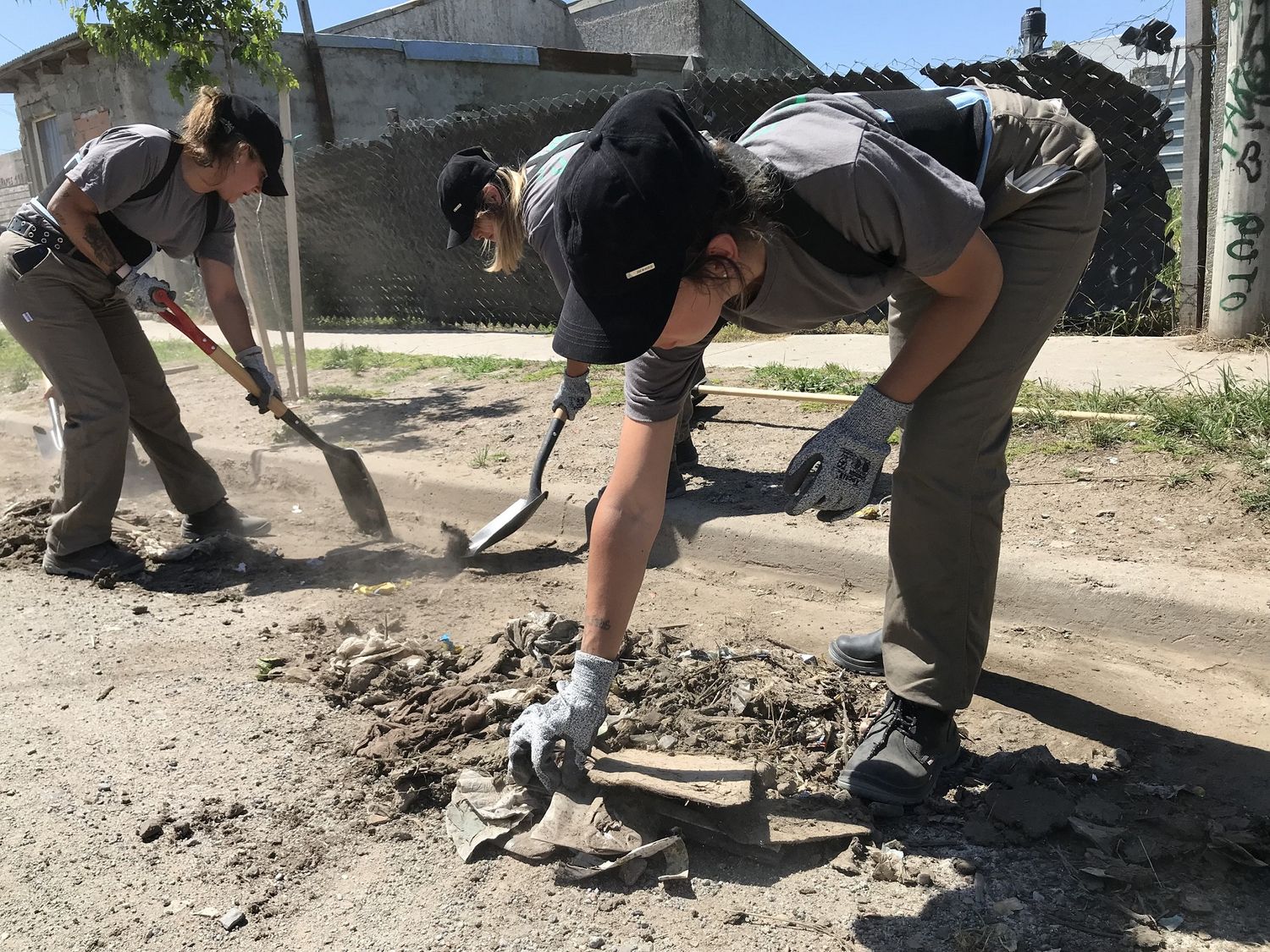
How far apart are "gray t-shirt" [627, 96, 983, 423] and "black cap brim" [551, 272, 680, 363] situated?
0.96 feet

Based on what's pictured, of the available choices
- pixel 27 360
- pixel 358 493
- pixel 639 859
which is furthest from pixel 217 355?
pixel 27 360

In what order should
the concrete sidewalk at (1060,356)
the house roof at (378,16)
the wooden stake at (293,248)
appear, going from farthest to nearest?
the house roof at (378,16)
the wooden stake at (293,248)
the concrete sidewalk at (1060,356)

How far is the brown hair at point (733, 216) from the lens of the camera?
1658 mm

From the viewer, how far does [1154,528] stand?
3.27 m

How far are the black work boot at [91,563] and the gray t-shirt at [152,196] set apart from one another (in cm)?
128

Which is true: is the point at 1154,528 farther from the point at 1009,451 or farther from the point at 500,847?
the point at 500,847

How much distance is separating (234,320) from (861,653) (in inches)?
119

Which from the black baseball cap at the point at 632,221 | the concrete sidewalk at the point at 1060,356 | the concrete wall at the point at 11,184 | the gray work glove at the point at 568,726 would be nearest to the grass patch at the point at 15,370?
the concrete sidewalk at the point at 1060,356

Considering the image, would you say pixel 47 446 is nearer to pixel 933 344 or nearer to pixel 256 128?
A: pixel 256 128

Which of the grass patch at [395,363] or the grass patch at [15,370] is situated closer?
the grass patch at [395,363]

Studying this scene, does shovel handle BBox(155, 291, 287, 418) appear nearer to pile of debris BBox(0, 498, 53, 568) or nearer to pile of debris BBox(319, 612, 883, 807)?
pile of debris BBox(0, 498, 53, 568)

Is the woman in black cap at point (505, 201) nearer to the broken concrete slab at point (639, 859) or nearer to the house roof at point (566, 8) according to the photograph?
the broken concrete slab at point (639, 859)

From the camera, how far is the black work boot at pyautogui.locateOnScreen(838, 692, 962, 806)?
86.0 inches

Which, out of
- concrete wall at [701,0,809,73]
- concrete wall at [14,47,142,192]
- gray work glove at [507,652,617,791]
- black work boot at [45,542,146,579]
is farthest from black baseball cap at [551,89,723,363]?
concrete wall at [701,0,809,73]
